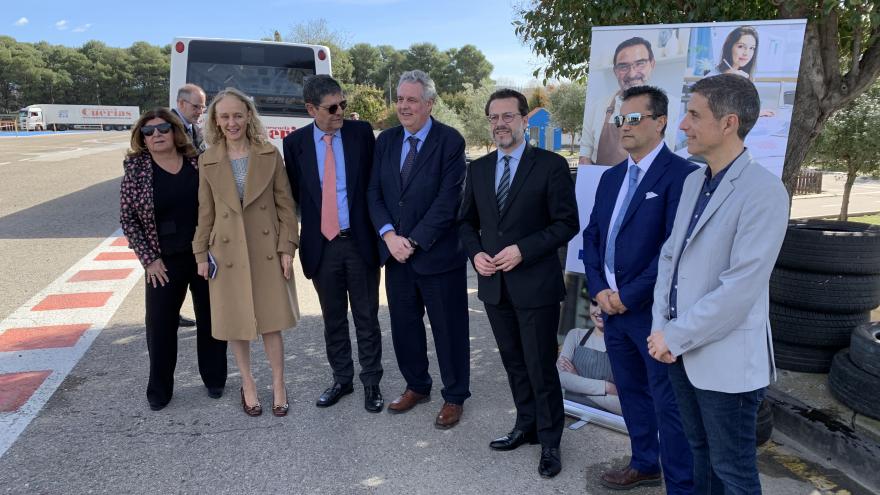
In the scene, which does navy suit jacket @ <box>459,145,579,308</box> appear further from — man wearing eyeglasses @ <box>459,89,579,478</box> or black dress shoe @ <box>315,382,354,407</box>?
black dress shoe @ <box>315,382,354,407</box>

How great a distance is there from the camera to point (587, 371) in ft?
12.3

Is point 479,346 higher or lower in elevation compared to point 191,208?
lower

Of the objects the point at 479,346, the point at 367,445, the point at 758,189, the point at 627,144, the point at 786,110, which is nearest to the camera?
the point at 758,189

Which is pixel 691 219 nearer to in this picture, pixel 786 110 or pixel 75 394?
pixel 786 110

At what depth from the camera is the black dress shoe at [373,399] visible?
391 centimetres

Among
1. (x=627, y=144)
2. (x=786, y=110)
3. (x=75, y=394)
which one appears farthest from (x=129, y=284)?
(x=786, y=110)

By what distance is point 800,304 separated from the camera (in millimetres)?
4012

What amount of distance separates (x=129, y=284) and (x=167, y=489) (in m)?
Result: 4.62

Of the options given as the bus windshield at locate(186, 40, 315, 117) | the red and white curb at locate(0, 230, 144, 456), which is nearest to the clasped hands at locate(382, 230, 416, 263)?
the red and white curb at locate(0, 230, 144, 456)

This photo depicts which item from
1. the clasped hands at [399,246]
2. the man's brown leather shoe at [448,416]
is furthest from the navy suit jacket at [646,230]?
the man's brown leather shoe at [448,416]

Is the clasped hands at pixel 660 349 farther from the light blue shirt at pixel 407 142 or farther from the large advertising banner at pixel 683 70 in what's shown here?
the light blue shirt at pixel 407 142

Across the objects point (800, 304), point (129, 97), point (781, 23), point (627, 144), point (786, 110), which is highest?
point (129, 97)

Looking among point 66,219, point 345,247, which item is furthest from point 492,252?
point 66,219

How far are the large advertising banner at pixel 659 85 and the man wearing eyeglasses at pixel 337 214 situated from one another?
134 centimetres
